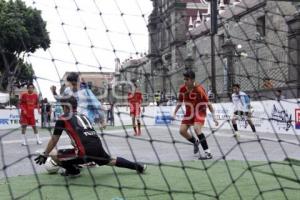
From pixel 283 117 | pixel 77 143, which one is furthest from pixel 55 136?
pixel 283 117

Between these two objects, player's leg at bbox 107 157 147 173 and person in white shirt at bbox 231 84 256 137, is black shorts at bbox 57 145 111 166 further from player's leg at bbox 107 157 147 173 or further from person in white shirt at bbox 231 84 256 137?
person in white shirt at bbox 231 84 256 137

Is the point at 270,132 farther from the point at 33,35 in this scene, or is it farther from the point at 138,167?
the point at 33,35

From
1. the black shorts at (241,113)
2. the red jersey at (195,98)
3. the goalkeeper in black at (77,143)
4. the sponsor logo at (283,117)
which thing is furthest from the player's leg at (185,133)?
the sponsor logo at (283,117)

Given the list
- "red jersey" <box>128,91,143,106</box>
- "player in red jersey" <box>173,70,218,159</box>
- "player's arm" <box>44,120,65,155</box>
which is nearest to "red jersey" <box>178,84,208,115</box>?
"player in red jersey" <box>173,70,218,159</box>

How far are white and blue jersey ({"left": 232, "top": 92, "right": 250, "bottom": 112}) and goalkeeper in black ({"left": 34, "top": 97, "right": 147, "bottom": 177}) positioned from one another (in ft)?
23.1

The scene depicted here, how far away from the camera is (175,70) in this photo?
10500mm

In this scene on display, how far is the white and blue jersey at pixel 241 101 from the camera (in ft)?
41.9

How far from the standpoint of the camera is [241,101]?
12.9 meters

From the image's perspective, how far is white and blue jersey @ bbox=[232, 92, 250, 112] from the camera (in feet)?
41.9

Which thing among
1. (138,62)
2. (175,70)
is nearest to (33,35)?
(138,62)

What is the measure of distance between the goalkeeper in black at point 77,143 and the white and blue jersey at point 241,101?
7056 mm

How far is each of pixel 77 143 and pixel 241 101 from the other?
7.70 metres

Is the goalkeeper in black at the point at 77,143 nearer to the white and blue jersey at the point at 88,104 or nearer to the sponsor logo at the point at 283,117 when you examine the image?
the white and blue jersey at the point at 88,104

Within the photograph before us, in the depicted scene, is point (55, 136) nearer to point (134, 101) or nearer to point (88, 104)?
point (88, 104)
